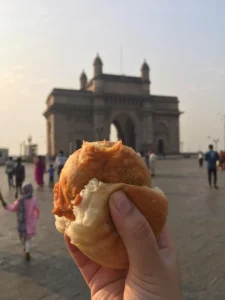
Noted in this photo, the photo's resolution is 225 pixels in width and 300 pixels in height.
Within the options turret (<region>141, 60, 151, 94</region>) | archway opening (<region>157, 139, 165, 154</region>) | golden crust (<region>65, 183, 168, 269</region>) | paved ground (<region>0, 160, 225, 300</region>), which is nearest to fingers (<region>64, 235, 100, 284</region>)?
golden crust (<region>65, 183, 168, 269</region>)

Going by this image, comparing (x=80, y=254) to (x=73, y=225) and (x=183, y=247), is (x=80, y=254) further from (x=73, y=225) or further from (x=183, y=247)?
(x=183, y=247)

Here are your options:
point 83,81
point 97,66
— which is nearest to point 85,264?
point 97,66

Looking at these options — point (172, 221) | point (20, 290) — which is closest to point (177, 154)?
point (172, 221)

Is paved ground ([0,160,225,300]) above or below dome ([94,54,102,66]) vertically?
below

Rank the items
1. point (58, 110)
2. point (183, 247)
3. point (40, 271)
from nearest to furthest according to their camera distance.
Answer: point (40, 271)
point (183, 247)
point (58, 110)

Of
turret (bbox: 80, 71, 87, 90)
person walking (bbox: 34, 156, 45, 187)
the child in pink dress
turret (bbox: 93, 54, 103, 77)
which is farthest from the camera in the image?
turret (bbox: 80, 71, 87, 90)

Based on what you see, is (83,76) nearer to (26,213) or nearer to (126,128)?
(126,128)

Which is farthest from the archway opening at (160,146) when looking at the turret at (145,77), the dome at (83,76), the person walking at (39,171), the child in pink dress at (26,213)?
the child in pink dress at (26,213)

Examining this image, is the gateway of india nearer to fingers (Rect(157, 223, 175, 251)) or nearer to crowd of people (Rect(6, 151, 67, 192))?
crowd of people (Rect(6, 151, 67, 192))
